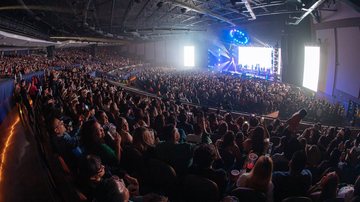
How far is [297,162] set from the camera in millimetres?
3918

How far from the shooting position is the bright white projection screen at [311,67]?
85.2 ft

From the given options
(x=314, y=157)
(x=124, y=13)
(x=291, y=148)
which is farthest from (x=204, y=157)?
(x=124, y=13)

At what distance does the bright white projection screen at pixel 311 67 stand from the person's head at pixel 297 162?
78.1ft

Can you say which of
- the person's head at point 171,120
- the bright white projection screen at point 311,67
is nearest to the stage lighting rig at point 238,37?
the bright white projection screen at point 311,67

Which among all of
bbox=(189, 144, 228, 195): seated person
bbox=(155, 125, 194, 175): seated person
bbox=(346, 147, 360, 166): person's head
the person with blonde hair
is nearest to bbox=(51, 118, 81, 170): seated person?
bbox=(155, 125, 194, 175): seated person

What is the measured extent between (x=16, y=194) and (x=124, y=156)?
1630mm

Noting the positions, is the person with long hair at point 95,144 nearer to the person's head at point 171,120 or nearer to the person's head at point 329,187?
the person's head at point 329,187

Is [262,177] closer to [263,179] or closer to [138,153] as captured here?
[263,179]

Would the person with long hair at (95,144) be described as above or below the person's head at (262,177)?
above

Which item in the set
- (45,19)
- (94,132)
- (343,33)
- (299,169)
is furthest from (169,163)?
(45,19)

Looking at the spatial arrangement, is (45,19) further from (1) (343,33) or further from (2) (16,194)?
(2) (16,194)

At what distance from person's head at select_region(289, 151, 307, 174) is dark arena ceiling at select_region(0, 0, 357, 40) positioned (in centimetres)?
1361

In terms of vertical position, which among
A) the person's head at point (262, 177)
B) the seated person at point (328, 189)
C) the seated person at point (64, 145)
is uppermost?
the seated person at point (64, 145)

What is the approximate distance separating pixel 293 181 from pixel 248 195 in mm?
741
